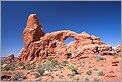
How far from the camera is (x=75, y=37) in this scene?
1325cm

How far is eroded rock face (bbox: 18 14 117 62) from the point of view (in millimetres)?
12836

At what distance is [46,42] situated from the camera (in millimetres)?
12969

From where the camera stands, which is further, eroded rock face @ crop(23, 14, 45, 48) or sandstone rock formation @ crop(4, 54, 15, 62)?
eroded rock face @ crop(23, 14, 45, 48)

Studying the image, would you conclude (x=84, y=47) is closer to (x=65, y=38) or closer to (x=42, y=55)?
(x=65, y=38)

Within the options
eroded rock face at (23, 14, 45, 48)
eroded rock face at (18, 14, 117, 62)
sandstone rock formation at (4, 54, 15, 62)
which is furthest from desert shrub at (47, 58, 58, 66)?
sandstone rock formation at (4, 54, 15, 62)

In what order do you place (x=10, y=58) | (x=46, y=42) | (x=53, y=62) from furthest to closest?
(x=10, y=58) → (x=46, y=42) → (x=53, y=62)

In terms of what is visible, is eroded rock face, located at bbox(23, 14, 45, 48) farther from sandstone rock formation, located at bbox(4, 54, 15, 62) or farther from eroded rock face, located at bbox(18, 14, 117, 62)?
sandstone rock formation, located at bbox(4, 54, 15, 62)

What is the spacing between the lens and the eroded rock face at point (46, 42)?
1284 cm

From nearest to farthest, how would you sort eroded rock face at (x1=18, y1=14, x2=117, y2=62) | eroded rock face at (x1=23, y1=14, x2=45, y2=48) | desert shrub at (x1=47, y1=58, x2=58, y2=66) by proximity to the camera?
1. desert shrub at (x1=47, y1=58, x2=58, y2=66)
2. eroded rock face at (x1=18, y1=14, x2=117, y2=62)
3. eroded rock face at (x1=23, y1=14, x2=45, y2=48)

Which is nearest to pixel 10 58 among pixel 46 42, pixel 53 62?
pixel 46 42

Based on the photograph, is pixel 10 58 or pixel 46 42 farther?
pixel 10 58

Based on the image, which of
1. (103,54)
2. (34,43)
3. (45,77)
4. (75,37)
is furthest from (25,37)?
(45,77)

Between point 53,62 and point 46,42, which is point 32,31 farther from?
point 53,62

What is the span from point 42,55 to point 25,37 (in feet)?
4.97
